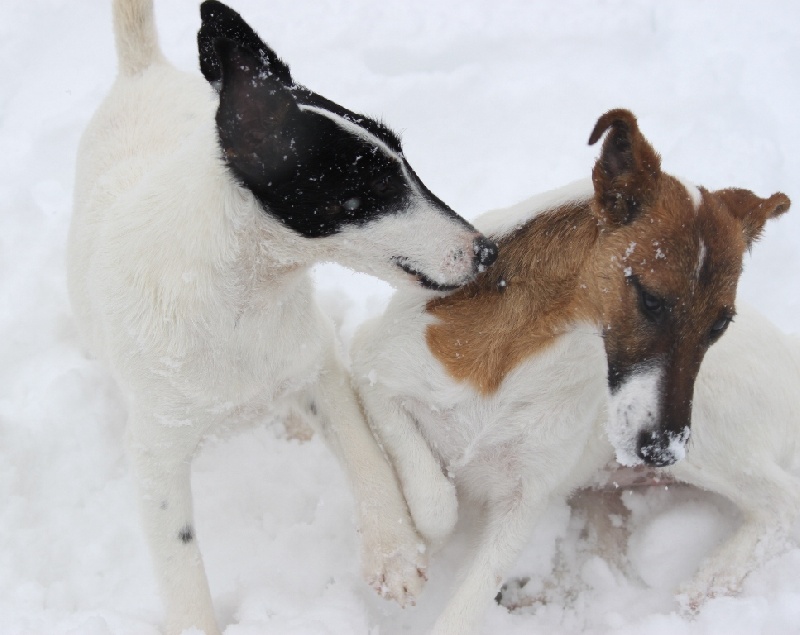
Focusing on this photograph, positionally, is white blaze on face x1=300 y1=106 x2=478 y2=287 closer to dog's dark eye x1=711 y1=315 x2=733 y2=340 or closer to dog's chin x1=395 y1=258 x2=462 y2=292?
dog's chin x1=395 y1=258 x2=462 y2=292

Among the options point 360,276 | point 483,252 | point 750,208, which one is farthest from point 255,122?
point 360,276

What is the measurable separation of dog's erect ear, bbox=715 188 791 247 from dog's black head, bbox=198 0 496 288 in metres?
0.90

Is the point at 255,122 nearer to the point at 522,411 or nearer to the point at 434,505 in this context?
the point at 522,411

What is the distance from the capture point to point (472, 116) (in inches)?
236

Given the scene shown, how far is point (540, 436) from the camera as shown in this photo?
12.0 ft

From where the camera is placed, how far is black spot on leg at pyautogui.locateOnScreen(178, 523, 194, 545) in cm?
356

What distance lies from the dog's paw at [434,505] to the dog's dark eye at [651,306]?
1233 mm

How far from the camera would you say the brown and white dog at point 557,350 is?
2963mm

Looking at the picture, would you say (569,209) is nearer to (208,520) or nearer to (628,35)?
(208,520)

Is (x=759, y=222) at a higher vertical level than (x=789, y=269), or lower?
higher

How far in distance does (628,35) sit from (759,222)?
373 cm

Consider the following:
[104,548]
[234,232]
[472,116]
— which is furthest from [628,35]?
[104,548]

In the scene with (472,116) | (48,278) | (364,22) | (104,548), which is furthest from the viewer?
(364,22)

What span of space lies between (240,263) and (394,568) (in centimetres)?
151
